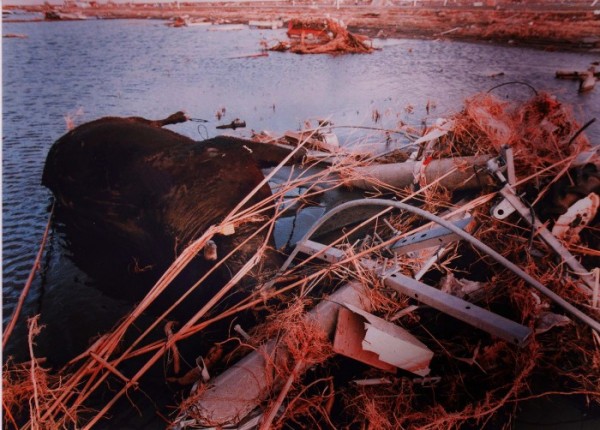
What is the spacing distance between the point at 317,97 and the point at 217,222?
8.01 m

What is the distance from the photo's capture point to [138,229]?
393cm

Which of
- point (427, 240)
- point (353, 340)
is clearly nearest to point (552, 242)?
point (427, 240)

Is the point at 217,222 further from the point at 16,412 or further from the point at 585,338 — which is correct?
the point at 585,338

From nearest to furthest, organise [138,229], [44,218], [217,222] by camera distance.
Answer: [217,222]
[138,229]
[44,218]

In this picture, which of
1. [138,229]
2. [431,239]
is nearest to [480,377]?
[431,239]

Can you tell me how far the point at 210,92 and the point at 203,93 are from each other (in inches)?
9.1

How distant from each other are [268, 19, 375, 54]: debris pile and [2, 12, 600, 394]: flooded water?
1.10 meters

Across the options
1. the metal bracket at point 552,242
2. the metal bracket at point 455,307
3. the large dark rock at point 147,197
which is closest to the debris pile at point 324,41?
the large dark rock at point 147,197

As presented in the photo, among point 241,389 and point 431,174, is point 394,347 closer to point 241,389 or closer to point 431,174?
point 241,389

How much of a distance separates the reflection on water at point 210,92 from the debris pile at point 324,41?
1.16 m

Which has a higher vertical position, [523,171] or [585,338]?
Result: [523,171]

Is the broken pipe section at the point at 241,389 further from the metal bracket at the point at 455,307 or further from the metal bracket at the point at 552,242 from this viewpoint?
the metal bracket at the point at 552,242

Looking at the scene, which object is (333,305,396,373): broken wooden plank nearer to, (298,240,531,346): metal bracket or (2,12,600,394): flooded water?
(298,240,531,346): metal bracket

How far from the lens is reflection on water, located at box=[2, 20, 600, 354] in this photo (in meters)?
4.73
